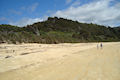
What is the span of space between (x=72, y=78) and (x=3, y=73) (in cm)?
390

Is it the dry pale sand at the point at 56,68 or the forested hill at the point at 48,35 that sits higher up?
the forested hill at the point at 48,35

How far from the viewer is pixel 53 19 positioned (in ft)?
292

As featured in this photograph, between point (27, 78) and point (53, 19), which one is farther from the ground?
point (53, 19)

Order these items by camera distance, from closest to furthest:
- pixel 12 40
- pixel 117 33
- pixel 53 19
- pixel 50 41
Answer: pixel 12 40 → pixel 50 41 → pixel 117 33 → pixel 53 19

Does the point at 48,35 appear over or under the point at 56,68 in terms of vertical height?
over

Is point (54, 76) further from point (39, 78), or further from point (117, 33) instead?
point (117, 33)

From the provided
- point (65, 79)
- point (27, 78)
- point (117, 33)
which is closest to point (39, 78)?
point (27, 78)

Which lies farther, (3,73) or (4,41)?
(4,41)

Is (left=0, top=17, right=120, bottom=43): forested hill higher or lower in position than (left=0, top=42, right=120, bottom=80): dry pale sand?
higher

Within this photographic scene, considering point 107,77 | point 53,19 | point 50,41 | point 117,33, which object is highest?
point 53,19

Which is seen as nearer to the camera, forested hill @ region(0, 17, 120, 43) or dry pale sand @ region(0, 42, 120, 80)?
dry pale sand @ region(0, 42, 120, 80)

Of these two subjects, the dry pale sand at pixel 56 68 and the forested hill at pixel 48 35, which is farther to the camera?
the forested hill at pixel 48 35

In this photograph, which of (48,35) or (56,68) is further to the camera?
(48,35)

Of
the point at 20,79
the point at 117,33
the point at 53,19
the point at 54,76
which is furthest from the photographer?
the point at 53,19
